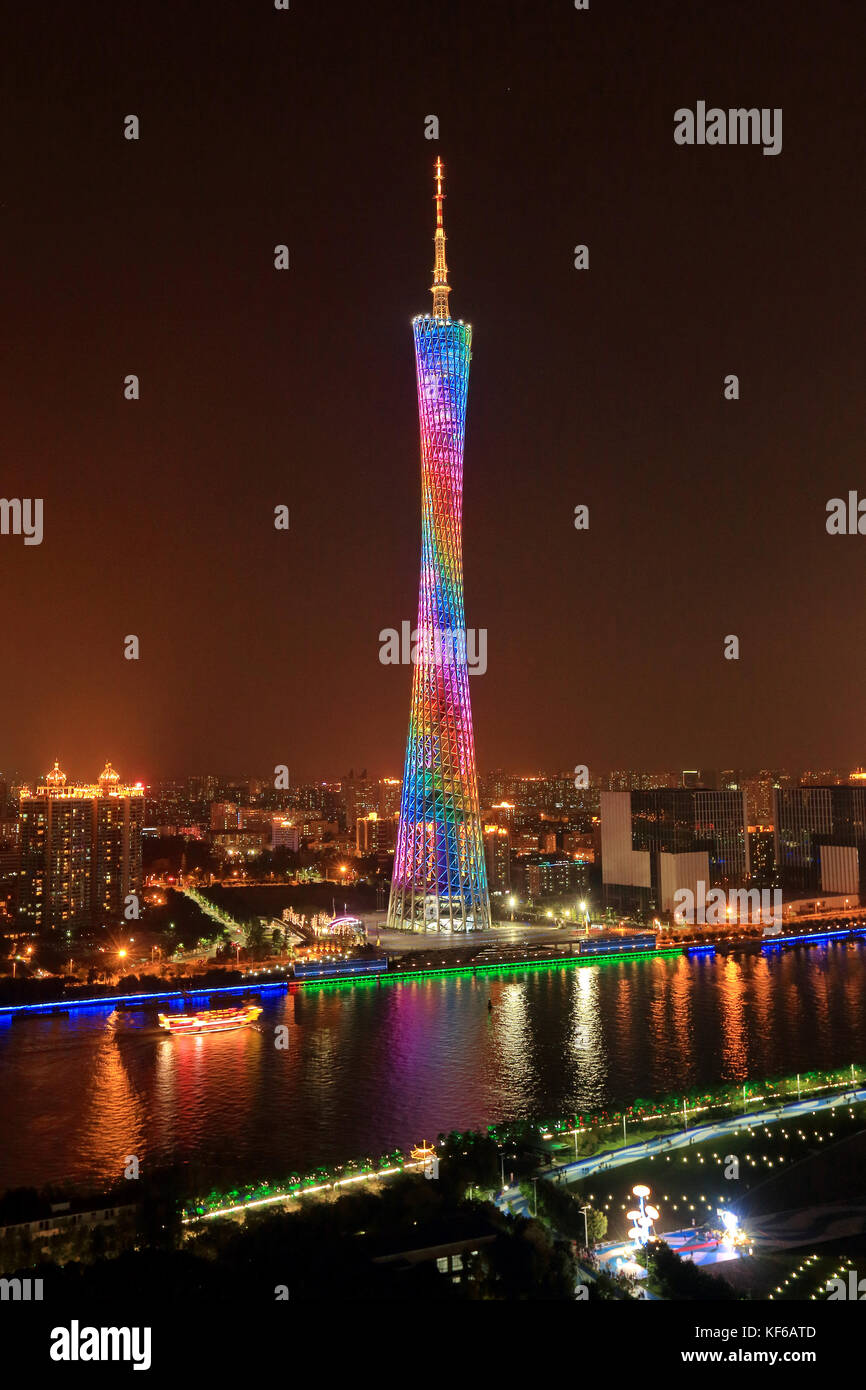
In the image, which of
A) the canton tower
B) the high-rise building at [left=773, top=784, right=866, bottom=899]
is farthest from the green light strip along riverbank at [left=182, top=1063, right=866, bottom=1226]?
the high-rise building at [left=773, top=784, right=866, bottom=899]

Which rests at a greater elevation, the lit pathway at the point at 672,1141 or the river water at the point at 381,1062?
the lit pathway at the point at 672,1141

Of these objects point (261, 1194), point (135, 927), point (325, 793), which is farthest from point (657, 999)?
point (325, 793)

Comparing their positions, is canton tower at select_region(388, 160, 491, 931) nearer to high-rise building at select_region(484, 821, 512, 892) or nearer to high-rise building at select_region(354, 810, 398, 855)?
high-rise building at select_region(484, 821, 512, 892)

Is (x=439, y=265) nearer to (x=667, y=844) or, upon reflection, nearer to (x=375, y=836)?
(x=667, y=844)

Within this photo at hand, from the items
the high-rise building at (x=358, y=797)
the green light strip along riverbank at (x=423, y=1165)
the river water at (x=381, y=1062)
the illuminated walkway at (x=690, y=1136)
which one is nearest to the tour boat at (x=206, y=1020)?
the river water at (x=381, y=1062)

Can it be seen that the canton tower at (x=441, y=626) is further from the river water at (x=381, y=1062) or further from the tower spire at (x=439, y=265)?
the river water at (x=381, y=1062)
